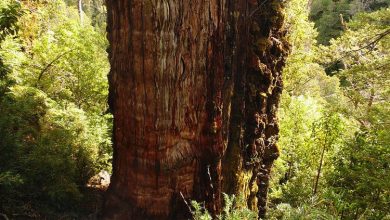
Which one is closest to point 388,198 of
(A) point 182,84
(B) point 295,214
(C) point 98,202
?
(B) point 295,214

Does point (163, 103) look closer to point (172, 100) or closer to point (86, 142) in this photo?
point (172, 100)

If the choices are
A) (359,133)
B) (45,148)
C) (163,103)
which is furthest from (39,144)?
(359,133)

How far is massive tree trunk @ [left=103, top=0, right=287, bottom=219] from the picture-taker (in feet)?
12.1

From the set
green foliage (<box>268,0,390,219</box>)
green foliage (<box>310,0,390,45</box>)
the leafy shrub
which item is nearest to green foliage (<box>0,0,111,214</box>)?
the leafy shrub

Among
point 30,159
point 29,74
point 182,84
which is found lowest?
point 30,159

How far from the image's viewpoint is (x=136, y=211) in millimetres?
4176

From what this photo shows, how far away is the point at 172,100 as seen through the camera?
388 cm

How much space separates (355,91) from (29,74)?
274 inches

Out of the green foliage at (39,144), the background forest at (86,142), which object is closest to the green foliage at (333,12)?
the background forest at (86,142)

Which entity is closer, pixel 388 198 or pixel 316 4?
pixel 388 198

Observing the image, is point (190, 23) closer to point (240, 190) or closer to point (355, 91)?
point (240, 190)

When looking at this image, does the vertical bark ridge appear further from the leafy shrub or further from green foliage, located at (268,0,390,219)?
the leafy shrub

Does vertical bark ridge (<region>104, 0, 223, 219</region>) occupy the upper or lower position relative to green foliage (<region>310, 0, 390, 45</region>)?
lower

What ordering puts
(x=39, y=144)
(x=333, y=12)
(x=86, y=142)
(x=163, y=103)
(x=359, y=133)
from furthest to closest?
(x=333, y=12) < (x=359, y=133) < (x=86, y=142) < (x=39, y=144) < (x=163, y=103)
